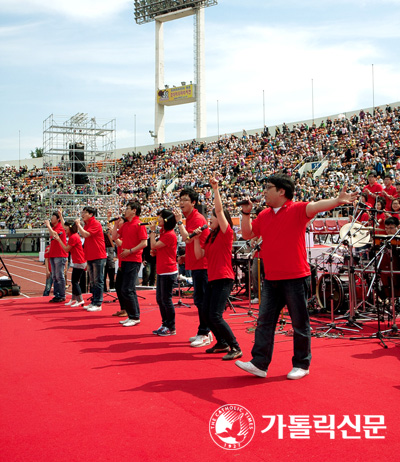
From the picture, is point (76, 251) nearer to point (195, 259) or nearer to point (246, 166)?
point (195, 259)

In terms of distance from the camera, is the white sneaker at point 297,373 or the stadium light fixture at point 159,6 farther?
the stadium light fixture at point 159,6

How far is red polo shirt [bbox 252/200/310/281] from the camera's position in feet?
15.3

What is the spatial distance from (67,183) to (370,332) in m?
34.2

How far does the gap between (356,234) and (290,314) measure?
327 cm

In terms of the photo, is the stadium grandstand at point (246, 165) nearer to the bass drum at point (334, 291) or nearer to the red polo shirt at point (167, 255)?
the bass drum at point (334, 291)

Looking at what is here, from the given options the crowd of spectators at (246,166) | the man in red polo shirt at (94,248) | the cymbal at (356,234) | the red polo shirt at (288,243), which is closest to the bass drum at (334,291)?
the cymbal at (356,234)

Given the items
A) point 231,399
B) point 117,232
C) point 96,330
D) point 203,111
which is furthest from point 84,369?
point 203,111

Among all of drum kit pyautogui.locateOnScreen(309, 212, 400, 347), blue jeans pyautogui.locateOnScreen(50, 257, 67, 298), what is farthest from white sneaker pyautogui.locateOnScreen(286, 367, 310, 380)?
blue jeans pyautogui.locateOnScreen(50, 257, 67, 298)

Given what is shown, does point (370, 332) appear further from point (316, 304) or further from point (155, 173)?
point (155, 173)

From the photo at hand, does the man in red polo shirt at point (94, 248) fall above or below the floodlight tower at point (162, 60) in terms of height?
below

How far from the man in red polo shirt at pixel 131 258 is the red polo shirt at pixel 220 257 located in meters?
2.33

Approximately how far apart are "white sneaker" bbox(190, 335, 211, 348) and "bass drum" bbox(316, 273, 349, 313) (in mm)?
2911

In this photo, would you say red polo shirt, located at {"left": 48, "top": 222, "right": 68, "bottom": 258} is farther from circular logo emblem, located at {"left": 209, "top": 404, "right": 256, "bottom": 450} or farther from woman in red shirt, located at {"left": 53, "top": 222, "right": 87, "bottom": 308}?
circular logo emblem, located at {"left": 209, "top": 404, "right": 256, "bottom": 450}

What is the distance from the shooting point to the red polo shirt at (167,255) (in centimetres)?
713
